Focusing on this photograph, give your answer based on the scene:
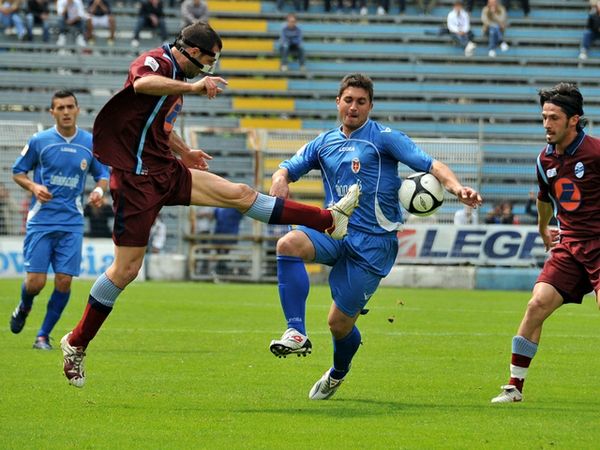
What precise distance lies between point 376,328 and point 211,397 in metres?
6.60

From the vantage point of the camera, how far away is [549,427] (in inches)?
301

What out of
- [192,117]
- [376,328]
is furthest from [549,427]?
[192,117]

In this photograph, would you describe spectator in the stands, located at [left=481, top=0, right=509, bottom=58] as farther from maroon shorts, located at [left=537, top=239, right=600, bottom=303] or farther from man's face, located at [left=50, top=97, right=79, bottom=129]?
maroon shorts, located at [left=537, top=239, right=600, bottom=303]

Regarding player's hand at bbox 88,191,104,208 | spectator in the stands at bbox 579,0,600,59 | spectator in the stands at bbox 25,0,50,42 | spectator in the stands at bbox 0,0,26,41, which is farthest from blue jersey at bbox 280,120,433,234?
spectator in the stands at bbox 0,0,26,41

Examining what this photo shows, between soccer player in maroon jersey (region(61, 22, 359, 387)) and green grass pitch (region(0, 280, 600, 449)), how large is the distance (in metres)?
0.86

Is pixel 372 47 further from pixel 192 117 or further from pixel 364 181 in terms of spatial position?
pixel 364 181

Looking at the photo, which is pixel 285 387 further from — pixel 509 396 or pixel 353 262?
pixel 509 396

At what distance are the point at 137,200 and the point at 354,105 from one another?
5.95 ft

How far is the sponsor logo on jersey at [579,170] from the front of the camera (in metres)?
8.80

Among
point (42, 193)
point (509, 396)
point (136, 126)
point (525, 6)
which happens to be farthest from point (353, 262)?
point (525, 6)

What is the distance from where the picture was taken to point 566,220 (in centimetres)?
894

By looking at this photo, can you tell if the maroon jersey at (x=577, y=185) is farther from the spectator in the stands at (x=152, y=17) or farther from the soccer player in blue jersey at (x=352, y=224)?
the spectator in the stands at (x=152, y=17)

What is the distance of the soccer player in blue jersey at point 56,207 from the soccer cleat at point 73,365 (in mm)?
4006

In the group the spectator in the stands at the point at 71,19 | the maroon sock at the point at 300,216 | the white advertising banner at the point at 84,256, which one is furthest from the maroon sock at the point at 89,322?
the spectator in the stands at the point at 71,19
